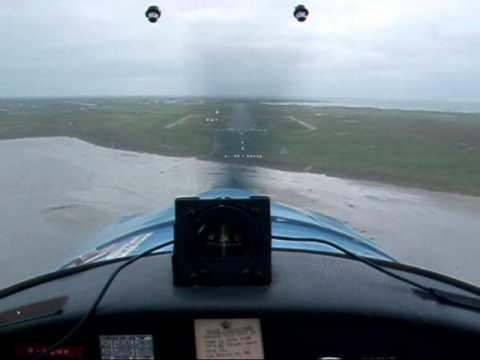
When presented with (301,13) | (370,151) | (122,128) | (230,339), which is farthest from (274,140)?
(370,151)

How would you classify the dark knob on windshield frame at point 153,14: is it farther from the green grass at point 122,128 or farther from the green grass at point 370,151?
the green grass at point 122,128

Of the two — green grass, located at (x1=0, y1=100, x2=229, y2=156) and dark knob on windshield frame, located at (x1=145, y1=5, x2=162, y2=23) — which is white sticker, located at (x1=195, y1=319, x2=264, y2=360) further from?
green grass, located at (x1=0, y1=100, x2=229, y2=156)

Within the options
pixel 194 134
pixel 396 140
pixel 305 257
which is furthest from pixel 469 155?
pixel 305 257

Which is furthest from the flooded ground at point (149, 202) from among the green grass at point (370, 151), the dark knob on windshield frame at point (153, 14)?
the dark knob on windshield frame at point (153, 14)

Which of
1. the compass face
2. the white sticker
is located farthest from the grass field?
the white sticker

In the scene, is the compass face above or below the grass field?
below

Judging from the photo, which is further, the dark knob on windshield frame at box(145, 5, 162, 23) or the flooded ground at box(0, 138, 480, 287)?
the flooded ground at box(0, 138, 480, 287)
